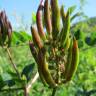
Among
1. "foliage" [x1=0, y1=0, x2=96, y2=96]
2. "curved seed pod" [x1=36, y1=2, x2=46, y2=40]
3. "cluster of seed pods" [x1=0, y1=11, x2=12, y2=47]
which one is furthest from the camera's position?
"foliage" [x1=0, y1=0, x2=96, y2=96]

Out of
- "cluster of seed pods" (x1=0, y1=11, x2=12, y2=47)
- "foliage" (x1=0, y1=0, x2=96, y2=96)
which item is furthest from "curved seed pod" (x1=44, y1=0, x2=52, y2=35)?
A: "cluster of seed pods" (x1=0, y1=11, x2=12, y2=47)

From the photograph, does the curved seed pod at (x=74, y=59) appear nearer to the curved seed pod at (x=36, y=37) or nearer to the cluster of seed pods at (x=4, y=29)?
the curved seed pod at (x=36, y=37)

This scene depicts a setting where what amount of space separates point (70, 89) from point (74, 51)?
2336 mm

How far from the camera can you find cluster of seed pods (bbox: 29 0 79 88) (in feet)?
4.86

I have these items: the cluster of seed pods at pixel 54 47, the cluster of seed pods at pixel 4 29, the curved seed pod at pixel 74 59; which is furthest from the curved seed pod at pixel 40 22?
the cluster of seed pods at pixel 4 29

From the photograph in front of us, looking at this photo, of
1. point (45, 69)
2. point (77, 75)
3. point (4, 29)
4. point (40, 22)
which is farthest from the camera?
point (77, 75)

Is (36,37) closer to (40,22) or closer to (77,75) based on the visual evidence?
(40,22)

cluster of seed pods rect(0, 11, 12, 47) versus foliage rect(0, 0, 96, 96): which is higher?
cluster of seed pods rect(0, 11, 12, 47)

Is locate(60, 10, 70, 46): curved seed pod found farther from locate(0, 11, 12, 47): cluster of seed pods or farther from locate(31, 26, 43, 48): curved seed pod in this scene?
locate(0, 11, 12, 47): cluster of seed pods

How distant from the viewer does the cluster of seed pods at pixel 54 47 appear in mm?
1482

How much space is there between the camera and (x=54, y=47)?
5.06 ft

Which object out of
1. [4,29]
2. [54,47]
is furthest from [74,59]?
[4,29]

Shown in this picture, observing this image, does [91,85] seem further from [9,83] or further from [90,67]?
[9,83]

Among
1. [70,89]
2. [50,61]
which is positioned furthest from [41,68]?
[70,89]
